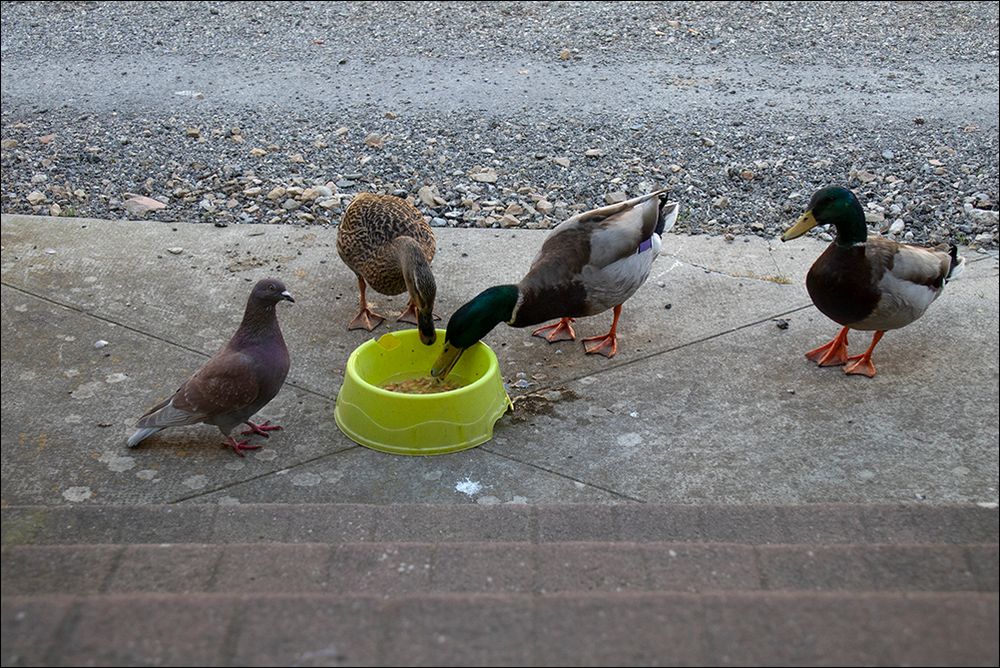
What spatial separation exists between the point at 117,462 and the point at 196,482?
0.34 m

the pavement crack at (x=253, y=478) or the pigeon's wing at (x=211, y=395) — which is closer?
the pavement crack at (x=253, y=478)

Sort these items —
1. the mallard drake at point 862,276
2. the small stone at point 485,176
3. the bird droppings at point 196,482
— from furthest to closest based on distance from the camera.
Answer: the small stone at point 485,176 < the mallard drake at point 862,276 < the bird droppings at point 196,482

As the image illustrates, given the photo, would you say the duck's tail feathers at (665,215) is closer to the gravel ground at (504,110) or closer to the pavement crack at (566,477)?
the gravel ground at (504,110)

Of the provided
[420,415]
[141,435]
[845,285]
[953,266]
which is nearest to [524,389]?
[420,415]

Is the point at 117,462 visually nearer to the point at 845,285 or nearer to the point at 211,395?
the point at 211,395

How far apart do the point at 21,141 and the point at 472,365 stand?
464cm

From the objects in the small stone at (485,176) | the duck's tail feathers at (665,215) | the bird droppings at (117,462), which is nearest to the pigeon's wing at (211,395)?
the bird droppings at (117,462)

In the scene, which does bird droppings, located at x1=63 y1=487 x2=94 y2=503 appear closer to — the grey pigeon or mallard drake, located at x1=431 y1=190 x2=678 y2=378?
the grey pigeon

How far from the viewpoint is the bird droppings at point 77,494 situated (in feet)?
12.1

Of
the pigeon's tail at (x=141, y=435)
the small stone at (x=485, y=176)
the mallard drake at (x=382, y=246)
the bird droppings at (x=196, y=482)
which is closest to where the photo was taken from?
the bird droppings at (x=196, y=482)

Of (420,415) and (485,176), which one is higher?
(420,415)

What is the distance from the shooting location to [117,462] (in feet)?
12.9

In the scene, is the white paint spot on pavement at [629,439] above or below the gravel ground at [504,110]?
above

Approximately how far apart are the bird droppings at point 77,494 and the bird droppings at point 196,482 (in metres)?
0.33
